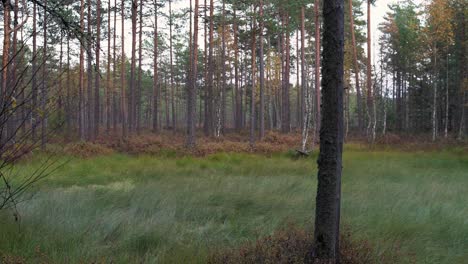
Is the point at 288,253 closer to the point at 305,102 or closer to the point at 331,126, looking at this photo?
the point at 331,126

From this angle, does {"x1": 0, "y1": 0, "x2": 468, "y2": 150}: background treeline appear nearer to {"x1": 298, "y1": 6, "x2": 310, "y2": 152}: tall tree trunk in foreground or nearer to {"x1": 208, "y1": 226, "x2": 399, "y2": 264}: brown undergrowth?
{"x1": 298, "y1": 6, "x2": 310, "y2": 152}: tall tree trunk in foreground

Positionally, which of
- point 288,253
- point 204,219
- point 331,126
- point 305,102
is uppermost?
point 305,102

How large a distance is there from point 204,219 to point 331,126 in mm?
2940

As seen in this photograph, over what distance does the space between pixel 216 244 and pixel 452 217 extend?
388cm

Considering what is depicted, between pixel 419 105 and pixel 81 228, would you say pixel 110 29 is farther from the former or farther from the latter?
pixel 419 105

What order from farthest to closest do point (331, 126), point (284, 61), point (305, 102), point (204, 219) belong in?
point (284, 61), point (305, 102), point (204, 219), point (331, 126)

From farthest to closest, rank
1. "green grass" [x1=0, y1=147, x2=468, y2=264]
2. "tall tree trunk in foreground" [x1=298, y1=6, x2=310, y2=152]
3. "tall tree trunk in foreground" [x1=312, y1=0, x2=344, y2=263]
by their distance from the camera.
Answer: "tall tree trunk in foreground" [x1=298, y1=6, x2=310, y2=152], "green grass" [x1=0, y1=147, x2=468, y2=264], "tall tree trunk in foreground" [x1=312, y1=0, x2=344, y2=263]

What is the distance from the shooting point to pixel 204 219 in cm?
566

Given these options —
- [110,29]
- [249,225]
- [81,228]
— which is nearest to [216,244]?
[249,225]

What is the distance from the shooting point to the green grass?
404 cm

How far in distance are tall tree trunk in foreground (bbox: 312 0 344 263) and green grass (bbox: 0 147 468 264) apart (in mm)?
903

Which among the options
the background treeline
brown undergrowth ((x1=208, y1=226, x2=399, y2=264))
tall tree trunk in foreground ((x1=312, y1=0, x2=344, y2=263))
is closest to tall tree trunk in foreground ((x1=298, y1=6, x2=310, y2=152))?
the background treeline

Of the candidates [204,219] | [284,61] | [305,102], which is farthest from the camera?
[284,61]

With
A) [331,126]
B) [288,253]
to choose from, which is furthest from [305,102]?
[288,253]
